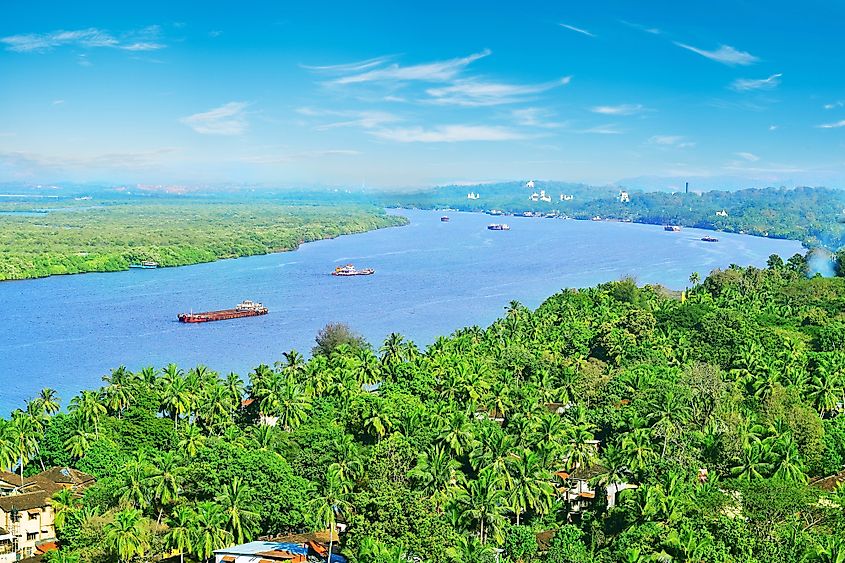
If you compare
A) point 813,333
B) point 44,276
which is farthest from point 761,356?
point 44,276

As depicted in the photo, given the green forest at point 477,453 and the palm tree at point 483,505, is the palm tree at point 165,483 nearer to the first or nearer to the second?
the green forest at point 477,453

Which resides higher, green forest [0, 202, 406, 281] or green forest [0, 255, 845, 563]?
green forest [0, 202, 406, 281]

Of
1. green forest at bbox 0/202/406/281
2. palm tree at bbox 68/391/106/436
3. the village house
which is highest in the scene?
green forest at bbox 0/202/406/281

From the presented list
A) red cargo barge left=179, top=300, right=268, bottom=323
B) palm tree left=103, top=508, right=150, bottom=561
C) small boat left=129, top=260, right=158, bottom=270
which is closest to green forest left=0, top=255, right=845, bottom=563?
palm tree left=103, top=508, right=150, bottom=561

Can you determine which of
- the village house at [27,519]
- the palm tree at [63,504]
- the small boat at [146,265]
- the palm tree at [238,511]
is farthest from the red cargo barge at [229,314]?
the palm tree at [238,511]

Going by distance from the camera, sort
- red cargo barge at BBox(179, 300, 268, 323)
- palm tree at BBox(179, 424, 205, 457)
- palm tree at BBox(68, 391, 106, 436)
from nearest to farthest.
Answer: palm tree at BBox(179, 424, 205, 457)
palm tree at BBox(68, 391, 106, 436)
red cargo barge at BBox(179, 300, 268, 323)

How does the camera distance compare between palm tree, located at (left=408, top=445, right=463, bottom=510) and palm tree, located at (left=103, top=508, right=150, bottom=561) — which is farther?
palm tree, located at (left=408, top=445, right=463, bottom=510)

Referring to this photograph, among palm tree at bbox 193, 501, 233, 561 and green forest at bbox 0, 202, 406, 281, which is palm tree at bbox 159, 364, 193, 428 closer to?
palm tree at bbox 193, 501, 233, 561

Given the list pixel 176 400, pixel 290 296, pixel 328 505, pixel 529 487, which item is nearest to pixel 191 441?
pixel 176 400
